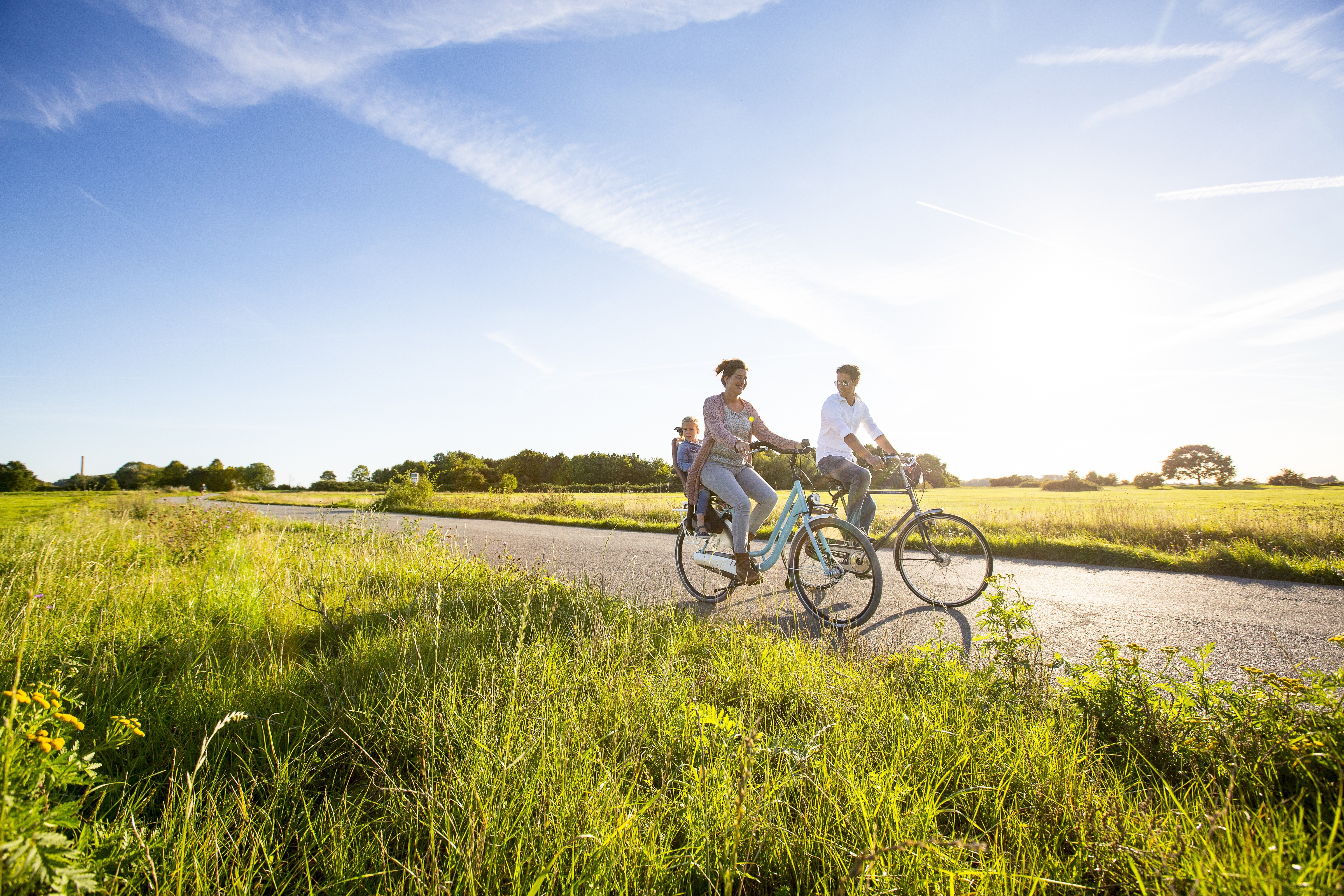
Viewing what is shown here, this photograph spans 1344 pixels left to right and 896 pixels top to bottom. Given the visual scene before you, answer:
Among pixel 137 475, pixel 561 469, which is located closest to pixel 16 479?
pixel 137 475

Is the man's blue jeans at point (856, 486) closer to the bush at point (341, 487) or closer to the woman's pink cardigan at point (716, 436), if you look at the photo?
the woman's pink cardigan at point (716, 436)

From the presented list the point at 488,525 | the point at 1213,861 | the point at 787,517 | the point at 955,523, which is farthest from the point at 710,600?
the point at 488,525

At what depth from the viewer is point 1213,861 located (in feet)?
4.45

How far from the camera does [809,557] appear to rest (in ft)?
17.8

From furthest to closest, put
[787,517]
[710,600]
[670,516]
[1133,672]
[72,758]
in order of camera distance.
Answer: [670,516] → [710,600] → [787,517] → [1133,672] → [72,758]

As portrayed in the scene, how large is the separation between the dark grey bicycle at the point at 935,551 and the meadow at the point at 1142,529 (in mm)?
2616

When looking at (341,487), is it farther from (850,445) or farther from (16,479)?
(850,445)

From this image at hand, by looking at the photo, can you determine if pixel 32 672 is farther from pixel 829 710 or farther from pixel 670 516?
pixel 670 516

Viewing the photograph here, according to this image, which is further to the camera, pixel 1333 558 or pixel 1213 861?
pixel 1333 558

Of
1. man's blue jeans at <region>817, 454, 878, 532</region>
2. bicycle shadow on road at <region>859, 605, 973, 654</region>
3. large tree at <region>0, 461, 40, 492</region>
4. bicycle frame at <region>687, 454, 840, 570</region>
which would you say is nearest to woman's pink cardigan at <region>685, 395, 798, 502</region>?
bicycle frame at <region>687, 454, 840, 570</region>

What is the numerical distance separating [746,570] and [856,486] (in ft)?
5.25

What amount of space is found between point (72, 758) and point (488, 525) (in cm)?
1653

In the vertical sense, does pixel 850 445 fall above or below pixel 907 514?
above

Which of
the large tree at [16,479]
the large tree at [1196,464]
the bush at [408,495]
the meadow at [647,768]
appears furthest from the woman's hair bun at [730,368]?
the large tree at [1196,464]
